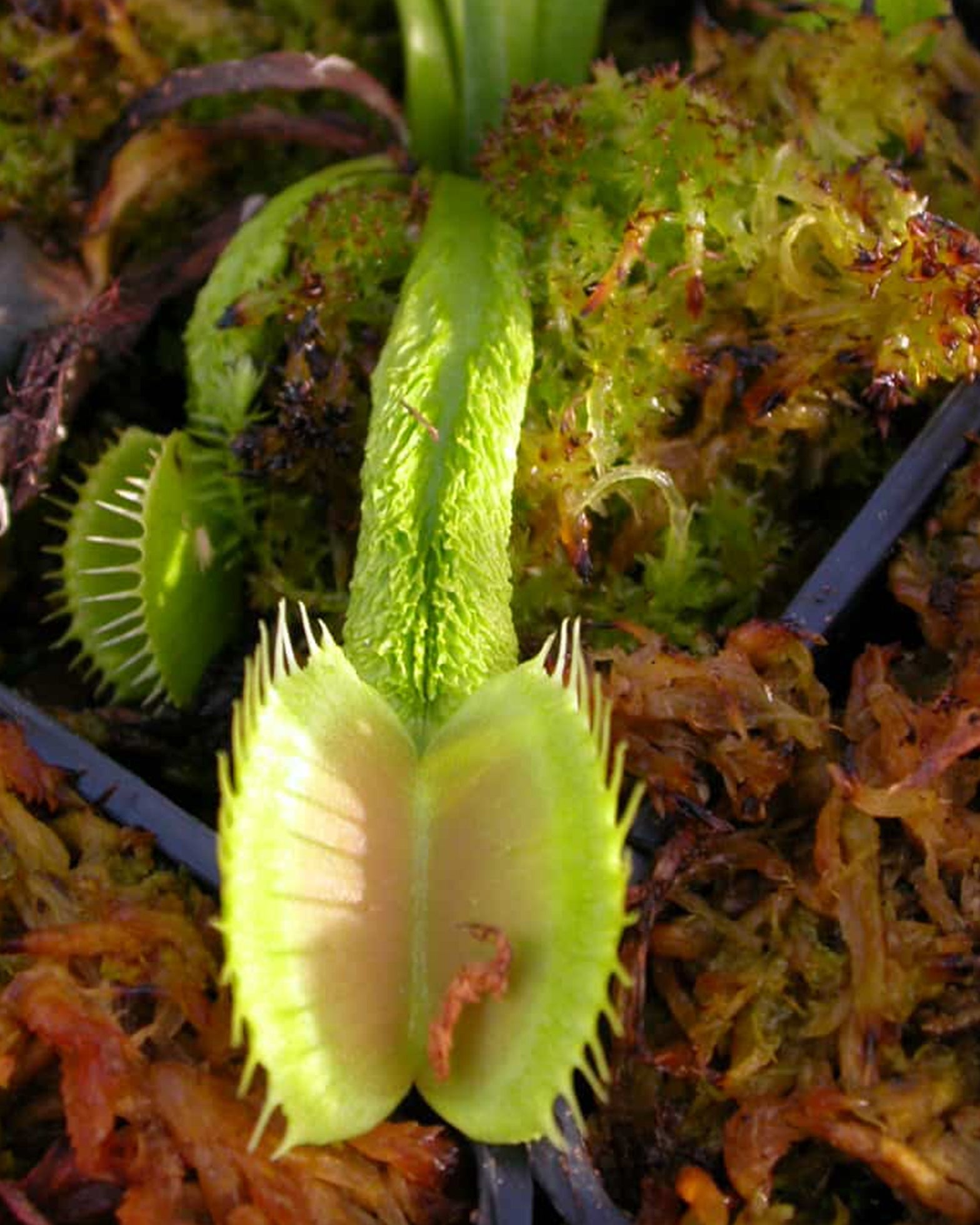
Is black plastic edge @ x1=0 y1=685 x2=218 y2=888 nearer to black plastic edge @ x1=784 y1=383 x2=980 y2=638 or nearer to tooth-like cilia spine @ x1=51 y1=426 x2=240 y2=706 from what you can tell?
tooth-like cilia spine @ x1=51 y1=426 x2=240 y2=706

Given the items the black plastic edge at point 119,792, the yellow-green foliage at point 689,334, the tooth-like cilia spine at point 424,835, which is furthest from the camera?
the yellow-green foliage at point 689,334

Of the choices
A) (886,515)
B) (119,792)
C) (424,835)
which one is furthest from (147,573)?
(886,515)

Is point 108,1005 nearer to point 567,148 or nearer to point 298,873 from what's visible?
point 298,873

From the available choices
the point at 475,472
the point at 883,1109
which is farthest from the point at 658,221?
the point at 883,1109

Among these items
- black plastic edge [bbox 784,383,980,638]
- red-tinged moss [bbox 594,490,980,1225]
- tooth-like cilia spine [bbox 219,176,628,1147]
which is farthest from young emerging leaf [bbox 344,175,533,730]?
black plastic edge [bbox 784,383,980,638]

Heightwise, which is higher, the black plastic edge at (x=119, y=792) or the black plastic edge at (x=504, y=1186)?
the black plastic edge at (x=119, y=792)

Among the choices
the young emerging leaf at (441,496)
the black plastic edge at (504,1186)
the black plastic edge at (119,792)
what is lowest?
the black plastic edge at (504,1186)

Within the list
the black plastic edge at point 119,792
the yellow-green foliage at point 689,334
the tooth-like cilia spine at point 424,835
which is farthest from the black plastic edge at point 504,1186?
the yellow-green foliage at point 689,334

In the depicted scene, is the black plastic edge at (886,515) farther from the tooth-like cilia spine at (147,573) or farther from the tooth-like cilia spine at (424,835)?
the tooth-like cilia spine at (147,573)
